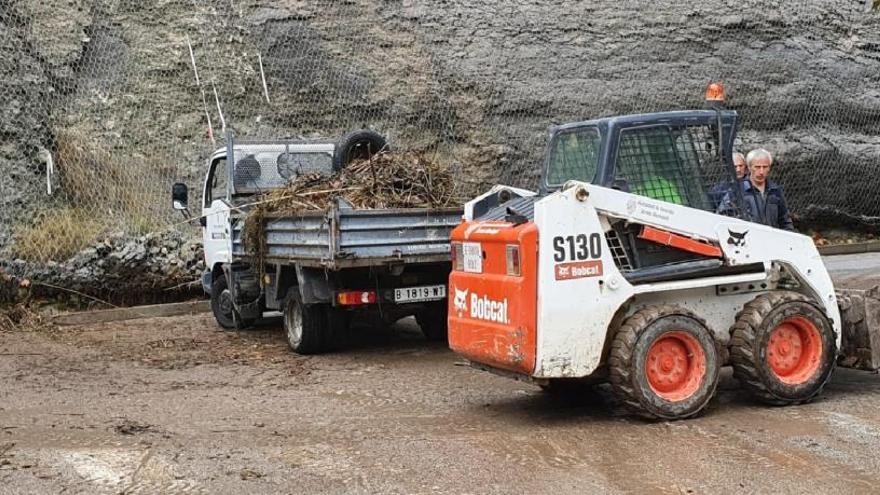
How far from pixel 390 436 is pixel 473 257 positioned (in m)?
1.37

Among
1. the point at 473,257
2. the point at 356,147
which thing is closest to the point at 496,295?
the point at 473,257

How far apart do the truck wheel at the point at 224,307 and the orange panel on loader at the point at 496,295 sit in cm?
592

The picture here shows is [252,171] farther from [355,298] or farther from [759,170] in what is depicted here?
[759,170]

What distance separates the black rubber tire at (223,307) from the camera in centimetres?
1316

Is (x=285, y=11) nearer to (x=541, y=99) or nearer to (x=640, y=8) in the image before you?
(x=541, y=99)

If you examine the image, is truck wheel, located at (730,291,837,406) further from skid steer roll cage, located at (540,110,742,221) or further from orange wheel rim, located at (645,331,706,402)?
skid steer roll cage, located at (540,110,742,221)

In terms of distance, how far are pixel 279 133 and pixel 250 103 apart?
880mm

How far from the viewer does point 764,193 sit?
8.77m

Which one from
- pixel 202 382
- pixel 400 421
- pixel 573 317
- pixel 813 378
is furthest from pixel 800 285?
pixel 202 382

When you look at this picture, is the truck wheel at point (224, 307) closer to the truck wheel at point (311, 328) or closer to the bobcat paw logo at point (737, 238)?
the truck wheel at point (311, 328)

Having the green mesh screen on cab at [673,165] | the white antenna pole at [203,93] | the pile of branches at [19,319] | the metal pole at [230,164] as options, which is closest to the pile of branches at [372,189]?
the metal pole at [230,164]

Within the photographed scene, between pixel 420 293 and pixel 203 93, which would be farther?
pixel 203 93

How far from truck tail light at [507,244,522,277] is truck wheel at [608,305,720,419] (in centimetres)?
78

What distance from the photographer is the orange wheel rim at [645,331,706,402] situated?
7.11m
